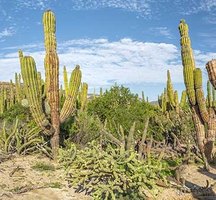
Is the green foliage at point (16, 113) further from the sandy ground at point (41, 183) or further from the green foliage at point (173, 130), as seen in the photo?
the sandy ground at point (41, 183)

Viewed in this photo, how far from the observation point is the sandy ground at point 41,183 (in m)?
7.71

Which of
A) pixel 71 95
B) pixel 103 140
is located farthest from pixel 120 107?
pixel 71 95

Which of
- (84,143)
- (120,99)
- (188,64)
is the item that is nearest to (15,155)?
(84,143)

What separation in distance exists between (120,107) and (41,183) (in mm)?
8860

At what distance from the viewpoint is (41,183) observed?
8562mm

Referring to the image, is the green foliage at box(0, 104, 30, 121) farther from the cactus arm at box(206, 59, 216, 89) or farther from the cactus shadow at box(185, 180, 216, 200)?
the cactus arm at box(206, 59, 216, 89)

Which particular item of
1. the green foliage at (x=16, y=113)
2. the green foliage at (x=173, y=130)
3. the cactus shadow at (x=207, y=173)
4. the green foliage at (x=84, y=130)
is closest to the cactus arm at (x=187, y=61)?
the cactus shadow at (x=207, y=173)

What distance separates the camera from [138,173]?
267 inches

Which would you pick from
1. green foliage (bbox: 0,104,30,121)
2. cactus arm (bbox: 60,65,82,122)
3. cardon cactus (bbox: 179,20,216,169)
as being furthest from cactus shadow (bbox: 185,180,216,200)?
green foliage (bbox: 0,104,30,121)

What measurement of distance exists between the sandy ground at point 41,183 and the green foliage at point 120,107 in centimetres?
548

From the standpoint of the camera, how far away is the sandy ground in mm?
7711

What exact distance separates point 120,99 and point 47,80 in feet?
24.3

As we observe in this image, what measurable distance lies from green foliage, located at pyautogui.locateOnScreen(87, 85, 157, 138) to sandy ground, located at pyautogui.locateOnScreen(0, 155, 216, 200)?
5.48 meters

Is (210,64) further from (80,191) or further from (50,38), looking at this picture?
(50,38)
